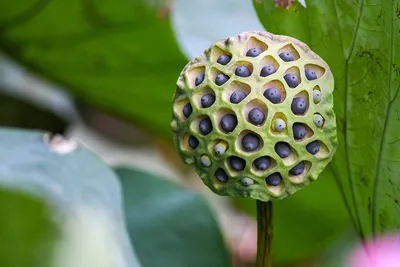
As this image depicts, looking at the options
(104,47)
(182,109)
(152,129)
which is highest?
(182,109)

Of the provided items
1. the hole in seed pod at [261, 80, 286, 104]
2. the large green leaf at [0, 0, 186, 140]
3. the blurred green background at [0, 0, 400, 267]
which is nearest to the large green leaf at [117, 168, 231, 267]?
the blurred green background at [0, 0, 400, 267]

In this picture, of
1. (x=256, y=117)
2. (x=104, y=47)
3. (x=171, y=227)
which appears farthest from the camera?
(x=104, y=47)

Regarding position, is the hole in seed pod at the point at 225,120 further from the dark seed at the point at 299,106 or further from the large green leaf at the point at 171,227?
the large green leaf at the point at 171,227

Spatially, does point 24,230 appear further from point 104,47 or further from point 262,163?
point 104,47

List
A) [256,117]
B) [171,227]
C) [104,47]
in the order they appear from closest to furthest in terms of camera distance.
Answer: [256,117] → [171,227] → [104,47]

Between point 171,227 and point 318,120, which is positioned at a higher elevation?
point 318,120

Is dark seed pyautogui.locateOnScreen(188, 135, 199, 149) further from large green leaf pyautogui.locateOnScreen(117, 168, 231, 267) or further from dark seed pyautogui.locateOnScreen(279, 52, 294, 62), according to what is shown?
large green leaf pyautogui.locateOnScreen(117, 168, 231, 267)

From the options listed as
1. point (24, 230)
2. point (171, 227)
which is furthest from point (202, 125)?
point (171, 227)

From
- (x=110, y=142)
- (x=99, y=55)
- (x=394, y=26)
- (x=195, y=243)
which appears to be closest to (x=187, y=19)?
(x=99, y=55)
